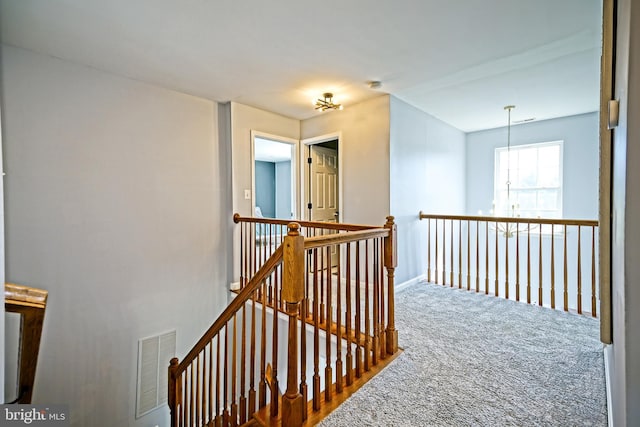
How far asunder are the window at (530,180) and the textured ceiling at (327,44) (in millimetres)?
1371

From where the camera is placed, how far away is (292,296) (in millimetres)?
1565

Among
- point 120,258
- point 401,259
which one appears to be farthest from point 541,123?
point 120,258

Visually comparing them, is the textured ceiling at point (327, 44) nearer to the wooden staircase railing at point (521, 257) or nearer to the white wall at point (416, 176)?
the white wall at point (416, 176)

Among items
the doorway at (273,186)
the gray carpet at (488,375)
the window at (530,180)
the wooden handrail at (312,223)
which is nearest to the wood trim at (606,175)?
the gray carpet at (488,375)

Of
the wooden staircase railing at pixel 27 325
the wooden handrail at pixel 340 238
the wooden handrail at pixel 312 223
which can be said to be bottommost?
the wooden staircase railing at pixel 27 325

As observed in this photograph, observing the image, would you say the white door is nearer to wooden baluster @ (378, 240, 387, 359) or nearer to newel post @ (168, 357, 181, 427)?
wooden baluster @ (378, 240, 387, 359)

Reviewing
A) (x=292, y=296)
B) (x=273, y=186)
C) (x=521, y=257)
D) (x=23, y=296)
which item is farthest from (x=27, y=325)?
(x=273, y=186)

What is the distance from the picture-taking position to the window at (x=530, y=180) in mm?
4715

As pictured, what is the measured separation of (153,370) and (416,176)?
13.1 ft

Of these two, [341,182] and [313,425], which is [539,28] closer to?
[341,182]

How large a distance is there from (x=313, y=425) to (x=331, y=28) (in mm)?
2608

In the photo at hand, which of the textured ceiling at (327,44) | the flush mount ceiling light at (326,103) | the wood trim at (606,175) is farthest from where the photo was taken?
the flush mount ceiling light at (326,103)

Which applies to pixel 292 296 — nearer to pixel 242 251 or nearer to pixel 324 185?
pixel 242 251

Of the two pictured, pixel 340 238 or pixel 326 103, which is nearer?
pixel 340 238
